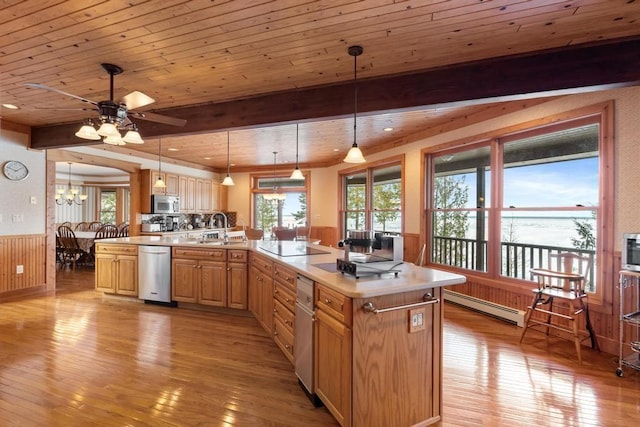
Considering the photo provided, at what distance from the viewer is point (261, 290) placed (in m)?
3.49

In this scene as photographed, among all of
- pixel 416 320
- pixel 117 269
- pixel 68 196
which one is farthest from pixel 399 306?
pixel 68 196

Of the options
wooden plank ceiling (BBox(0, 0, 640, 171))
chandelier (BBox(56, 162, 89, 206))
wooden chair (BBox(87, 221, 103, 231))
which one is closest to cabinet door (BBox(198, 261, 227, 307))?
wooden plank ceiling (BBox(0, 0, 640, 171))

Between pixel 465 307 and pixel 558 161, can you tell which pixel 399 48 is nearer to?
pixel 558 161

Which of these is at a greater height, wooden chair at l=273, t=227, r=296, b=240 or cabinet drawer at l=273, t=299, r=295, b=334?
wooden chair at l=273, t=227, r=296, b=240

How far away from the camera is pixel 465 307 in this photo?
14.6ft

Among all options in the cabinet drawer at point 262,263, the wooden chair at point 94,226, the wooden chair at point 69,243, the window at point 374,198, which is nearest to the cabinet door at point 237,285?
the cabinet drawer at point 262,263

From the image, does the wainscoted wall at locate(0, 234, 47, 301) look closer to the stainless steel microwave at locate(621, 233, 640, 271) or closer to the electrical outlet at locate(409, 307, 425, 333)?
the electrical outlet at locate(409, 307, 425, 333)

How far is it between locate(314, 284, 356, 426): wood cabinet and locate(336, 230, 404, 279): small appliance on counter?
225 mm

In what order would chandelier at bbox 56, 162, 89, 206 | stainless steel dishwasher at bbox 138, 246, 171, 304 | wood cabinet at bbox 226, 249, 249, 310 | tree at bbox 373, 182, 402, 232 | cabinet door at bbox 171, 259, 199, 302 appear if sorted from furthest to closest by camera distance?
chandelier at bbox 56, 162, 89, 206
tree at bbox 373, 182, 402, 232
stainless steel dishwasher at bbox 138, 246, 171, 304
cabinet door at bbox 171, 259, 199, 302
wood cabinet at bbox 226, 249, 249, 310

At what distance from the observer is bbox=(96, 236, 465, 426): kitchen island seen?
179cm

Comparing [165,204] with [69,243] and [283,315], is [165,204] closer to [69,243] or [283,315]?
[69,243]

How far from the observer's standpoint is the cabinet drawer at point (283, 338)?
2.62m

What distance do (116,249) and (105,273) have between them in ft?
1.35

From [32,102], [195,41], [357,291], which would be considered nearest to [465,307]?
[357,291]
